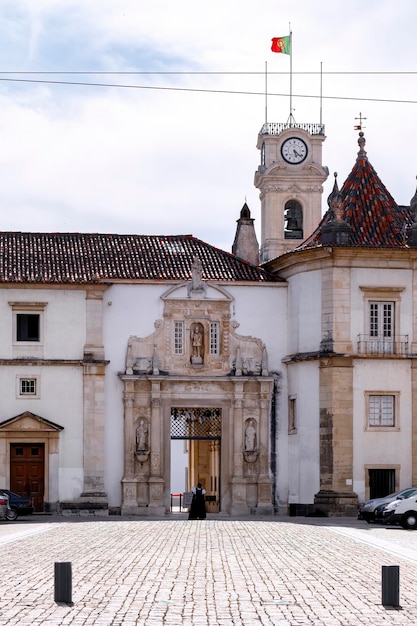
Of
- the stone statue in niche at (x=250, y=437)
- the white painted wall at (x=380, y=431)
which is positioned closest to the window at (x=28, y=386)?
the stone statue in niche at (x=250, y=437)

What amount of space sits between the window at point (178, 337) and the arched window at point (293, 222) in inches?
769

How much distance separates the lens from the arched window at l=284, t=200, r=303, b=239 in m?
71.1

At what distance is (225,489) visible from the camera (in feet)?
170

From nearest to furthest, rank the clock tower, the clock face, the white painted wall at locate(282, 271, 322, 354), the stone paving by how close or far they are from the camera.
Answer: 1. the stone paving
2. the white painted wall at locate(282, 271, 322, 354)
3. the clock tower
4. the clock face

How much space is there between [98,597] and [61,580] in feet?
4.85

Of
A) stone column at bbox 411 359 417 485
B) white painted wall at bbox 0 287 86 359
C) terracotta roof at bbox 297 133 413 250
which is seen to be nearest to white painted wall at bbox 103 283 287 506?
white painted wall at bbox 0 287 86 359

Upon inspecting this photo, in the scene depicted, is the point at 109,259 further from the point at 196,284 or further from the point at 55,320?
the point at 196,284

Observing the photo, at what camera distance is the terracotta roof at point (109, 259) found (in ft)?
171

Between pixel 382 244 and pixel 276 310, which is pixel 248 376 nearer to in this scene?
pixel 276 310

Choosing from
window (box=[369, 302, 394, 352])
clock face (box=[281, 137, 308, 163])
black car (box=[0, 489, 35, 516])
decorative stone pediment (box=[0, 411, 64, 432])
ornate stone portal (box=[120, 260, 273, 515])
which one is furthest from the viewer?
clock face (box=[281, 137, 308, 163])

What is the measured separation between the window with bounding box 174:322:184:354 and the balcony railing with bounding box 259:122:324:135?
102 feet

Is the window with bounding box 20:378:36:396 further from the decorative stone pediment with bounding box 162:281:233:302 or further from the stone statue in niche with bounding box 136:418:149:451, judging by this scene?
the decorative stone pediment with bounding box 162:281:233:302

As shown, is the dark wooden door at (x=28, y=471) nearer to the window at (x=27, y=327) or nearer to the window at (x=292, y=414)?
the window at (x=27, y=327)

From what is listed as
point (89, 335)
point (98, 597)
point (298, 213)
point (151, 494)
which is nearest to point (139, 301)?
point (89, 335)
